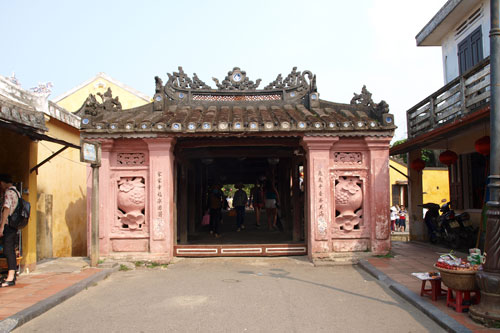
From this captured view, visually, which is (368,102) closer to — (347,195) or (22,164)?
(347,195)

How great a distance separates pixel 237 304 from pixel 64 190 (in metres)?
8.83

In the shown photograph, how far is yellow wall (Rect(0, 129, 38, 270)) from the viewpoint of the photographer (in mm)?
8398

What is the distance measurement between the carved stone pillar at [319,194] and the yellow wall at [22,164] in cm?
589

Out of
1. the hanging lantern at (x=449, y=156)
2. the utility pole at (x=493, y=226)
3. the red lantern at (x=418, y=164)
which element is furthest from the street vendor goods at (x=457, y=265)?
the red lantern at (x=418, y=164)

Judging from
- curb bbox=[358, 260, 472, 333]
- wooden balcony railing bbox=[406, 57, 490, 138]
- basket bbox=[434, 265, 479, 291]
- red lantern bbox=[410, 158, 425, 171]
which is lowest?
curb bbox=[358, 260, 472, 333]

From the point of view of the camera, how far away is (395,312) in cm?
563

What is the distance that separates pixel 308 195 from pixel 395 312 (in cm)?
449

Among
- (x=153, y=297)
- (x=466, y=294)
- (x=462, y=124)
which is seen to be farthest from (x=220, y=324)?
(x=462, y=124)

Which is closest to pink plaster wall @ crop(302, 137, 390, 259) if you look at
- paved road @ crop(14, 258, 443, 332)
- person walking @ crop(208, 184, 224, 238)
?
paved road @ crop(14, 258, 443, 332)

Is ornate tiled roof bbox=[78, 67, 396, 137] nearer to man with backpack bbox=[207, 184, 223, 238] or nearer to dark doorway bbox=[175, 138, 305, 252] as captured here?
dark doorway bbox=[175, 138, 305, 252]

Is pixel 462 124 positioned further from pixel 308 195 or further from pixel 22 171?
pixel 22 171

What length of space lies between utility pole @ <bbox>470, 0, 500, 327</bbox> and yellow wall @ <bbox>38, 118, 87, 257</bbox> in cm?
1030

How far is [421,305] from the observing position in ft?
18.4

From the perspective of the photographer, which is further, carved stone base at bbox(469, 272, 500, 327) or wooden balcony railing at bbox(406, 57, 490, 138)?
wooden balcony railing at bbox(406, 57, 490, 138)
